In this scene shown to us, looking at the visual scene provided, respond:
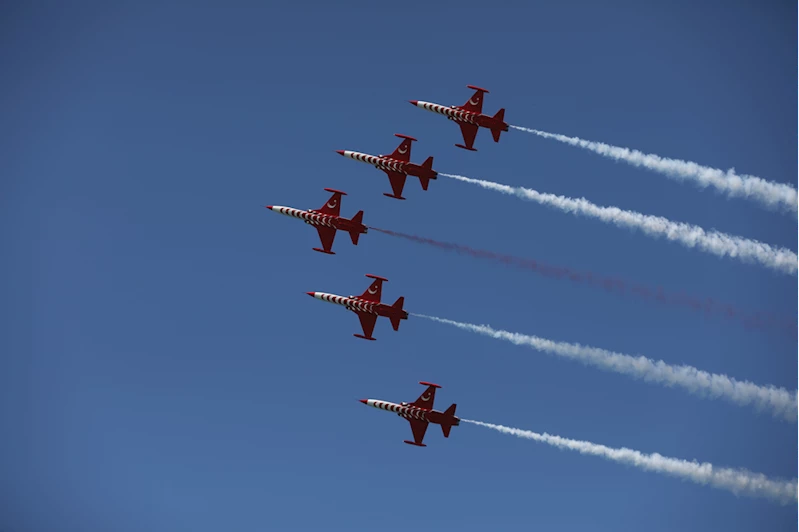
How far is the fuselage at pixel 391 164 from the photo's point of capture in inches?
4488

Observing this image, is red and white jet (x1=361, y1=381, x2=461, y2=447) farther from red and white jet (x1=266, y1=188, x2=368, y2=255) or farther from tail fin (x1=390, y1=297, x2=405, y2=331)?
red and white jet (x1=266, y1=188, x2=368, y2=255)

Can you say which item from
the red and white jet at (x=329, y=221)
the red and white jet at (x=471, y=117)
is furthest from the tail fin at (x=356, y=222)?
the red and white jet at (x=471, y=117)

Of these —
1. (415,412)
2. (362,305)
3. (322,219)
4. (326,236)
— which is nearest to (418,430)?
(415,412)

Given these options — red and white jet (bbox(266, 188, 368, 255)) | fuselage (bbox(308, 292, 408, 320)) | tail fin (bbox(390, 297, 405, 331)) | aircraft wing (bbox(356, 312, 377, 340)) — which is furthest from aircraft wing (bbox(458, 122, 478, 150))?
aircraft wing (bbox(356, 312, 377, 340))

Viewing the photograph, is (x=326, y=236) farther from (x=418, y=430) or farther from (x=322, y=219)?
(x=418, y=430)

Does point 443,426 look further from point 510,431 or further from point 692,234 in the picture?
point 692,234

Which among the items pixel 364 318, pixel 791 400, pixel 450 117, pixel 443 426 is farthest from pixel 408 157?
pixel 791 400

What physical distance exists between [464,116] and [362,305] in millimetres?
16239

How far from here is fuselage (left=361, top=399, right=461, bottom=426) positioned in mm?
111938

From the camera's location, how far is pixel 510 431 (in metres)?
112

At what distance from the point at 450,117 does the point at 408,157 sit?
4427mm

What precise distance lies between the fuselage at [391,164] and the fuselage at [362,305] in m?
10.2

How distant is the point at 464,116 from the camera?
115 m

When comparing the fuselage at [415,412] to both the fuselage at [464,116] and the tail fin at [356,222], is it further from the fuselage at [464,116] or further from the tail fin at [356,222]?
the fuselage at [464,116]
